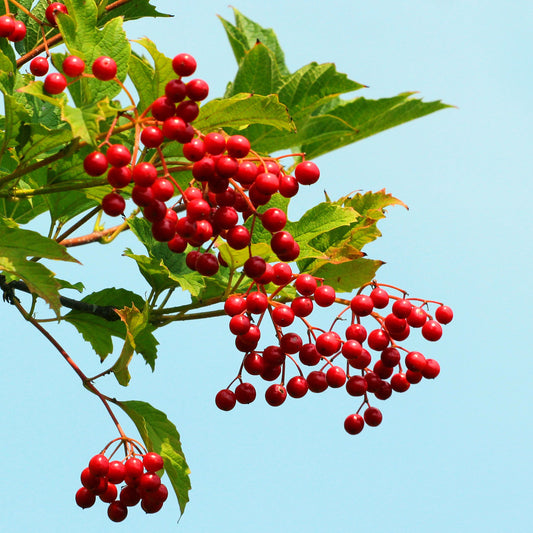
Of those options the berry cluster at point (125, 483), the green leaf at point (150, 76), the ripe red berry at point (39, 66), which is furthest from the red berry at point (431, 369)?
the ripe red berry at point (39, 66)

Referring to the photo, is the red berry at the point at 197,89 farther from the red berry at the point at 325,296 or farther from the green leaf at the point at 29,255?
the red berry at the point at 325,296

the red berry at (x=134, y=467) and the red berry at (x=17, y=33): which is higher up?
the red berry at (x=17, y=33)

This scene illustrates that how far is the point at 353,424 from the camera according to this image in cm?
320

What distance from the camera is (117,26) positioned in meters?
2.44

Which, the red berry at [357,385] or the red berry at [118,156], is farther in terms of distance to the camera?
the red berry at [357,385]

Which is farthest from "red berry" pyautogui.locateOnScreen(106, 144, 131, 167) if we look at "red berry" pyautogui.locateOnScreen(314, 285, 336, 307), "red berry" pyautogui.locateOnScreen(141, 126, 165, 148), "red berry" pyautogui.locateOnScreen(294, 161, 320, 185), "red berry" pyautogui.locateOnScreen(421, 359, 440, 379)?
"red berry" pyautogui.locateOnScreen(421, 359, 440, 379)

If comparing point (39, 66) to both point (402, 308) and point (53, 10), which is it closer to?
point (53, 10)

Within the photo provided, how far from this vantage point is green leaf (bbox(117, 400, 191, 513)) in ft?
10.00

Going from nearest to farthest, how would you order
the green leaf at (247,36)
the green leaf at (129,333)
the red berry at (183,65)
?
1. the red berry at (183,65)
2. the green leaf at (129,333)
3. the green leaf at (247,36)

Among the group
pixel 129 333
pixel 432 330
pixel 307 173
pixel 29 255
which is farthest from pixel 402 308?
pixel 29 255

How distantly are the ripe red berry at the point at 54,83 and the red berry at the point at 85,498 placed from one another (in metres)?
1.54

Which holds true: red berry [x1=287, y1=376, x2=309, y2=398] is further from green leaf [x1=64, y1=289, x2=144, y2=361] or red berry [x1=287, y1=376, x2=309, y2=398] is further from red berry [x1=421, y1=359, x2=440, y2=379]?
green leaf [x1=64, y1=289, x2=144, y2=361]

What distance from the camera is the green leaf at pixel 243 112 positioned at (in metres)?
2.33

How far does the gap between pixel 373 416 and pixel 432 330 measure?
42cm
